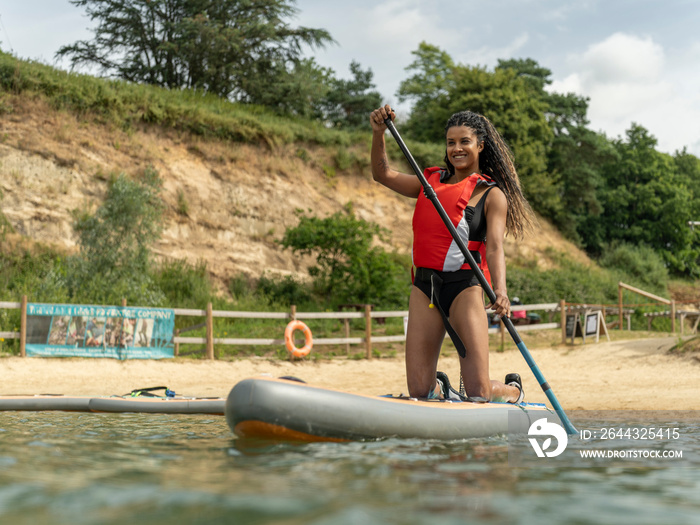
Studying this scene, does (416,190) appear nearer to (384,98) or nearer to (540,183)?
(540,183)

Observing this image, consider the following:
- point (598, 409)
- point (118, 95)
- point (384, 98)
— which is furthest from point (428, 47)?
point (598, 409)

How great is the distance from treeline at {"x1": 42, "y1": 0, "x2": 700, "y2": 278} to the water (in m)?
21.4

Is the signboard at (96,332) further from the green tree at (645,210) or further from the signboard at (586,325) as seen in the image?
the green tree at (645,210)

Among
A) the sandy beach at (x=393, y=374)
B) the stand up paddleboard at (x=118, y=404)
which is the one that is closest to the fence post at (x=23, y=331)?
the sandy beach at (x=393, y=374)

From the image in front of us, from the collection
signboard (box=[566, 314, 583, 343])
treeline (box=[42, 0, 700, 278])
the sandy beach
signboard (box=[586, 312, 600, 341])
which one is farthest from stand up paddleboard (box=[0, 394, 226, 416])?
treeline (box=[42, 0, 700, 278])

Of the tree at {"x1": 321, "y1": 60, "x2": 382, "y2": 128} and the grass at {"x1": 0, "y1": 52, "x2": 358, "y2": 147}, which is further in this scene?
the tree at {"x1": 321, "y1": 60, "x2": 382, "y2": 128}

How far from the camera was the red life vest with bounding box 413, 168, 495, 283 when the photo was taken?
3912 millimetres

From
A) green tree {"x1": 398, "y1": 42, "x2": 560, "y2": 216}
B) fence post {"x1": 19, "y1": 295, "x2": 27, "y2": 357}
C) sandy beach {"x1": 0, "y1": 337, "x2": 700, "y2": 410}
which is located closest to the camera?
sandy beach {"x1": 0, "y1": 337, "x2": 700, "y2": 410}

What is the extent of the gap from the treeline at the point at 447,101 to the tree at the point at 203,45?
0.04 m

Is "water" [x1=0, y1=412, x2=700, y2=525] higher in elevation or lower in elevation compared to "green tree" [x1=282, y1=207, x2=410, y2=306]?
lower

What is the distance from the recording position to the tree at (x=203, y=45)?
2372 centimetres

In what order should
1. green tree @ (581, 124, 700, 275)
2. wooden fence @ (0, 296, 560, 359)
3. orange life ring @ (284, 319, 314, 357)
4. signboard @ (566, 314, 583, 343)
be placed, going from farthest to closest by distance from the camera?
green tree @ (581, 124, 700, 275), signboard @ (566, 314, 583, 343), orange life ring @ (284, 319, 314, 357), wooden fence @ (0, 296, 560, 359)

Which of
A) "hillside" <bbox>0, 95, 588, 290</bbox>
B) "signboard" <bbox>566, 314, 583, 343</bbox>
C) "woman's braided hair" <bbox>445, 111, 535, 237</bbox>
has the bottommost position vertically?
"signboard" <bbox>566, 314, 583, 343</bbox>

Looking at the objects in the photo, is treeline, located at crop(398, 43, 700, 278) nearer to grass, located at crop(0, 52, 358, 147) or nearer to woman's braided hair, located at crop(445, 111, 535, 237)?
grass, located at crop(0, 52, 358, 147)
